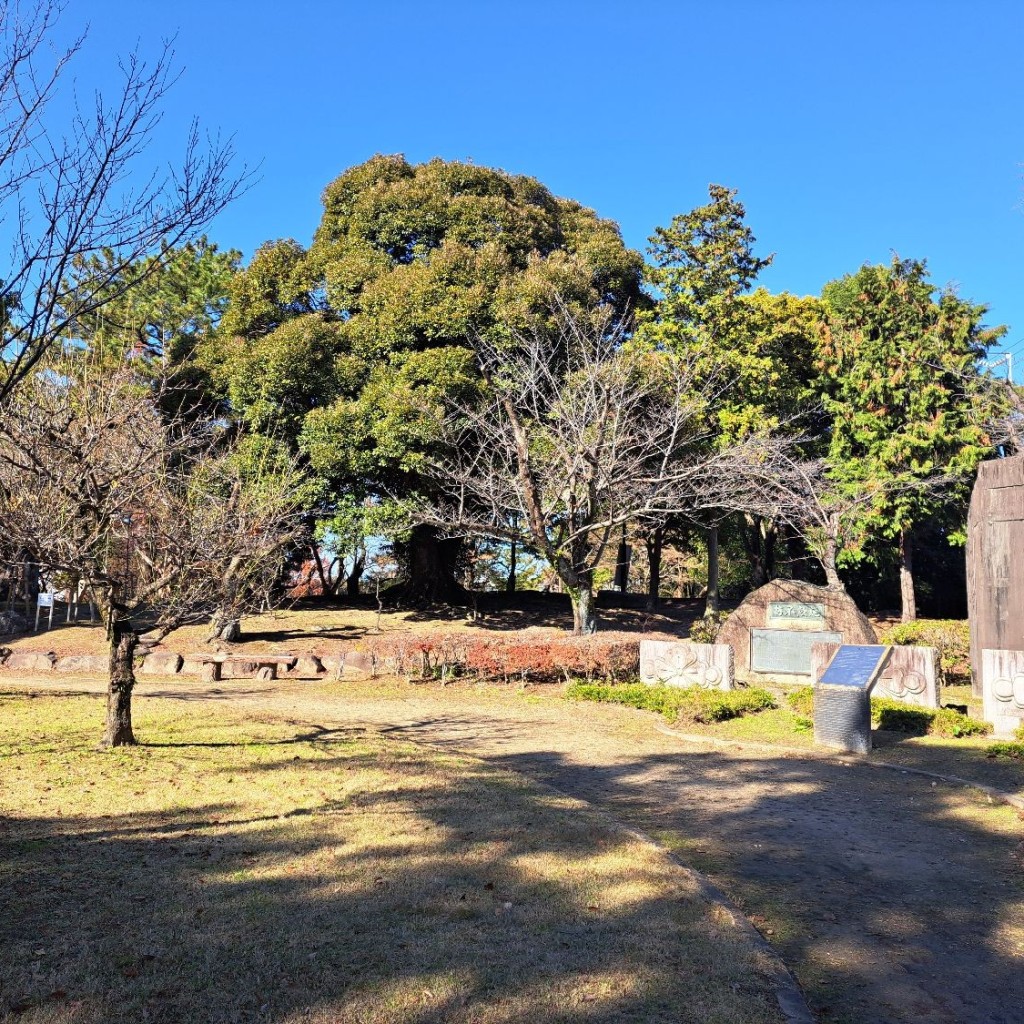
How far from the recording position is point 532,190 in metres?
22.9

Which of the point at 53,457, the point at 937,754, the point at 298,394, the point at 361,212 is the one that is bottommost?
the point at 937,754

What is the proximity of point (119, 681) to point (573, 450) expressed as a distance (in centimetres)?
1043

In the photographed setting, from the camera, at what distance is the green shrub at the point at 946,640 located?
15406mm

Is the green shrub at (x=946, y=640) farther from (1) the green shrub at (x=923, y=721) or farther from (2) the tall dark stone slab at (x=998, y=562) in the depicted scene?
(1) the green shrub at (x=923, y=721)

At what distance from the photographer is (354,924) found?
419 cm

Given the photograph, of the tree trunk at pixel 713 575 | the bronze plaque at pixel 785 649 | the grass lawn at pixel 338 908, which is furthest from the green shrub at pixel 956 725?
the tree trunk at pixel 713 575

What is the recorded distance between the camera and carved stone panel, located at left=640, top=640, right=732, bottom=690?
13.3 m

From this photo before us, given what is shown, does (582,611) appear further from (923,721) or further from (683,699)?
(923,721)

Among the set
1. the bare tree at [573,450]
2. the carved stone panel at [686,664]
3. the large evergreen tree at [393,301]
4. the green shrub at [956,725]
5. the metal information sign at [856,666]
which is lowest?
the green shrub at [956,725]

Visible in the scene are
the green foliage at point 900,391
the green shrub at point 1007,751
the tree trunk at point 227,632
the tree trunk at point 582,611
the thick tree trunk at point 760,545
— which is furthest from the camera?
the thick tree trunk at point 760,545

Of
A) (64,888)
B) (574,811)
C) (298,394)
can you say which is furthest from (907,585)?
(64,888)

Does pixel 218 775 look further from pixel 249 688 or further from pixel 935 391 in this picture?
pixel 935 391

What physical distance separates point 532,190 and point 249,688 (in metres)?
15.4

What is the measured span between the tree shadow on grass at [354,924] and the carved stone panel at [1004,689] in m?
6.12
